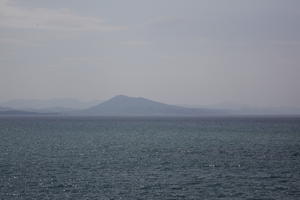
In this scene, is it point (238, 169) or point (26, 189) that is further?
point (238, 169)

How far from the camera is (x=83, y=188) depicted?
148ft

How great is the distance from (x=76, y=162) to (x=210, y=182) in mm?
26476

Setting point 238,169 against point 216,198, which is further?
point 238,169

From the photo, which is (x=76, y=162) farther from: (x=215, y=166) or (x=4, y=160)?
(x=215, y=166)

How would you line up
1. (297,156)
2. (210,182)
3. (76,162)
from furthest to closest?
(297,156)
(76,162)
(210,182)

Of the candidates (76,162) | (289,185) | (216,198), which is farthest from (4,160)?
(289,185)

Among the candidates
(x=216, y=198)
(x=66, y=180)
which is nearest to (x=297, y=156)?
(x=216, y=198)

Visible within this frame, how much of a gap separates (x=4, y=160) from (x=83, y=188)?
28.6m

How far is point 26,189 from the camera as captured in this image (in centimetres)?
4422

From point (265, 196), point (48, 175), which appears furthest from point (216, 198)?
point (48, 175)

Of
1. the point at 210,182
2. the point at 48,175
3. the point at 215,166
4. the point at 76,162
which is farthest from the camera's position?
the point at 76,162

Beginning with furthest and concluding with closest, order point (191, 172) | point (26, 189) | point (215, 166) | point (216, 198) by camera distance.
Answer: point (215, 166) → point (191, 172) → point (26, 189) → point (216, 198)

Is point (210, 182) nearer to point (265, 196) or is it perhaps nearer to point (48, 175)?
point (265, 196)

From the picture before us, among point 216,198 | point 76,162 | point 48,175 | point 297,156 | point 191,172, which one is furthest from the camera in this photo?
Answer: point 297,156
